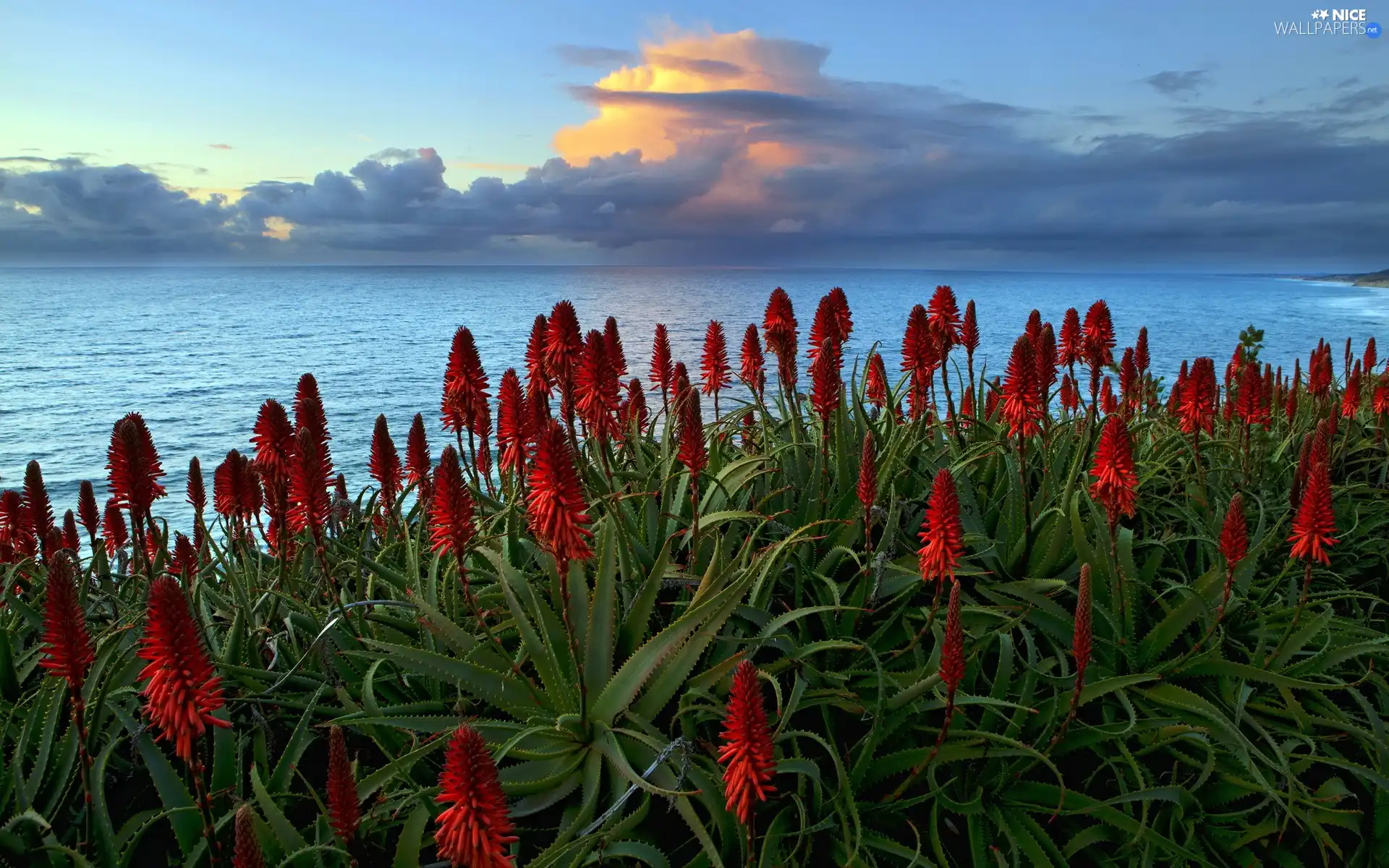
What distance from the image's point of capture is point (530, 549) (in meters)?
3.69

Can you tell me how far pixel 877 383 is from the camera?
5176 millimetres

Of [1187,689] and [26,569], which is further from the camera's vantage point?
[26,569]

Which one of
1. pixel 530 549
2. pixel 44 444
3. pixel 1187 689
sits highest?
pixel 530 549

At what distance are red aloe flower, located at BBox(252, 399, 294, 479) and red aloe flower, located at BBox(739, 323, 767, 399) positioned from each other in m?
2.42

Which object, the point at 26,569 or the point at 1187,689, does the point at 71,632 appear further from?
the point at 1187,689

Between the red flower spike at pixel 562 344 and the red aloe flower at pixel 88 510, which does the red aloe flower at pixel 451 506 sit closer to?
the red flower spike at pixel 562 344

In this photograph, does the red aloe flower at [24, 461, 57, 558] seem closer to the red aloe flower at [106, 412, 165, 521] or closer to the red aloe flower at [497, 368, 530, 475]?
the red aloe flower at [106, 412, 165, 521]

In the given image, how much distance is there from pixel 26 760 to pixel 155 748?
784mm

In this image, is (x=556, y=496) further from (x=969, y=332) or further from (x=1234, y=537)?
(x=969, y=332)

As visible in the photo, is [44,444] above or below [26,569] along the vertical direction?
below

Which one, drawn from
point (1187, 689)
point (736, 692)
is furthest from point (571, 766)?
point (1187, 689)

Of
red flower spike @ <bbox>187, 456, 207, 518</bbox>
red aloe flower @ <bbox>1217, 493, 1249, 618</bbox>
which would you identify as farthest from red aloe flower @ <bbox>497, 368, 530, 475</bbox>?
red aloe flower @ <bbox>1217, 493, 1249, 618</bbox>

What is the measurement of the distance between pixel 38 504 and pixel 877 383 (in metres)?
4.44

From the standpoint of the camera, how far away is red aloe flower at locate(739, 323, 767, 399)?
190 inches
